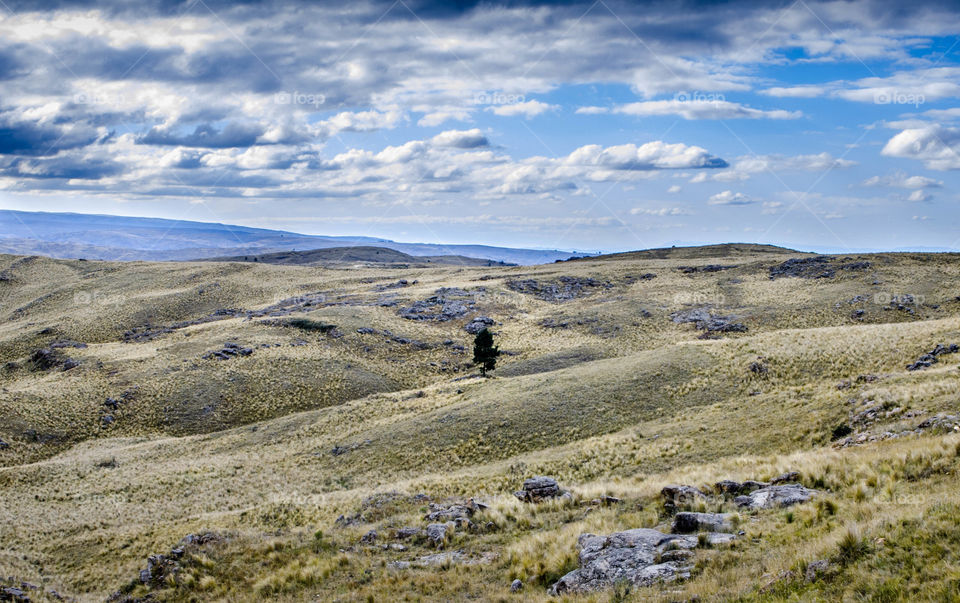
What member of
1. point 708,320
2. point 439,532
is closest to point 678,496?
point 439,532

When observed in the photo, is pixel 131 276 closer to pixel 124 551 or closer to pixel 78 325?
pixel 78 325

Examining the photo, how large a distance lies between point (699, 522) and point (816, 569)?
12.8 feet

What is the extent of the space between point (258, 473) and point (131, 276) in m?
121

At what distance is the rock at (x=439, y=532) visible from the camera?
16456 millimetres

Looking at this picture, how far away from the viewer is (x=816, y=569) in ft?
31.7

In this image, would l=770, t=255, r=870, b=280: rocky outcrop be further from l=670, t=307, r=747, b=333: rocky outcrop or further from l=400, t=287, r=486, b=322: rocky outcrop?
l=400, t=287, r=486, b=322: rocky outcrop

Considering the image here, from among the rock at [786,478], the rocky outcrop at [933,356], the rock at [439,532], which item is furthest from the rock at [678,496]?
the rocky outcrop at [933,356]

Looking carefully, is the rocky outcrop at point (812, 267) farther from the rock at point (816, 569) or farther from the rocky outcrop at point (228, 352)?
the rock at point (816, 569)

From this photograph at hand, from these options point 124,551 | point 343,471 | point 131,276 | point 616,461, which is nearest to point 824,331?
point 616,461

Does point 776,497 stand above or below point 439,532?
above

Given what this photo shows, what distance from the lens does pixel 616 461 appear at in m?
26.0

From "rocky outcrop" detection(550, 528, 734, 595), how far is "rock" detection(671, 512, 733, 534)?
503mm

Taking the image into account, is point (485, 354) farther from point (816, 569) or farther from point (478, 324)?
point (816, 569)

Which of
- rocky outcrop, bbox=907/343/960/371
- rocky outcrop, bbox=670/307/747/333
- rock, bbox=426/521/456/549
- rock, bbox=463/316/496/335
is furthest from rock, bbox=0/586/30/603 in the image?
rocky outcrop, bbox=670/307/747/333
